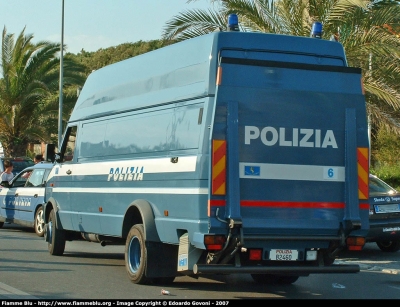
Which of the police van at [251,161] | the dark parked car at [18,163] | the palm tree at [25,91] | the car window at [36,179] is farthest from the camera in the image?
the palm tree at [25,91]

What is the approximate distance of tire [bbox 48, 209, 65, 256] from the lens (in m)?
13.3

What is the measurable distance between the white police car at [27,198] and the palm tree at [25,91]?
13.4 meters

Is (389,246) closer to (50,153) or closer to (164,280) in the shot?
(164,280)

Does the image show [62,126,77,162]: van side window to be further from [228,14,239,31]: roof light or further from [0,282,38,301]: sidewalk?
[228,14,239,31]: roof light

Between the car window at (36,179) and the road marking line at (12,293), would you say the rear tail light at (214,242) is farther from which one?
the car window at (36,179)

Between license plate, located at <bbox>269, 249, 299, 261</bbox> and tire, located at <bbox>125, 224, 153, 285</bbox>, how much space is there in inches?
71.3

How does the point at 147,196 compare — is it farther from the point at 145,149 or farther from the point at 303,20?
the point at 303,20

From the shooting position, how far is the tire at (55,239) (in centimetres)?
1332

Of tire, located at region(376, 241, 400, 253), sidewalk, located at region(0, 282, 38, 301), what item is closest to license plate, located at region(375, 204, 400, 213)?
A: tire, located at region(376, 241, 400, 253)

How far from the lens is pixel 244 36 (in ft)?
30.5

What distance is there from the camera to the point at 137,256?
10.3 m

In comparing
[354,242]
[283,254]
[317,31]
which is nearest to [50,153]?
[317,31]

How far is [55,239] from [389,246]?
21.7ft

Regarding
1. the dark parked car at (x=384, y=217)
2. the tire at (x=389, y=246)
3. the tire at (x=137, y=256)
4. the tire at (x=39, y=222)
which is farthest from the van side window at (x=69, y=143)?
the tire at (x=389, y=246)
